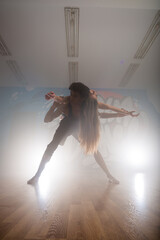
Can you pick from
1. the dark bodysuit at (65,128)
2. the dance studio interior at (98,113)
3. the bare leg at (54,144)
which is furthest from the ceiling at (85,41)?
the bare leg at (54,144)

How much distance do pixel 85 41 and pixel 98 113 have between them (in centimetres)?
199

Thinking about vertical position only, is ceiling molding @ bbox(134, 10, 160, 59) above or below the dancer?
above

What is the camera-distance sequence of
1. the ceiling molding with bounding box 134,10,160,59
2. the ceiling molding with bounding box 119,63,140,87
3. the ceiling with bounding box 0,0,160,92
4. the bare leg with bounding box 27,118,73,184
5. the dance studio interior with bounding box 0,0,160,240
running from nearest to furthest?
the dance studio interior with bounding box 0,0,160,240
the bare leg with bounding box 27,118,73,184
the ceiling with bounding box 0,0,160,92
the ceiling molding with bounding box 134,10,160,59
the ceiling molding with bounding box 119,63,140,87

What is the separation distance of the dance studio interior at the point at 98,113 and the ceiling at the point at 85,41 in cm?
2

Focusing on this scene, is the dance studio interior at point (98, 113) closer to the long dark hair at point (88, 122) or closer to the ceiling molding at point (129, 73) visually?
the ceiling molding at point (129, 73)

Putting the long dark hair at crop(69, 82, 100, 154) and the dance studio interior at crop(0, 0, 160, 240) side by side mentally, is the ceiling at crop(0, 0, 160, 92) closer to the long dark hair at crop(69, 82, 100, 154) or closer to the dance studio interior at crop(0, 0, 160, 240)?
the dance studio interior at crop(0, 0, 160, 240)

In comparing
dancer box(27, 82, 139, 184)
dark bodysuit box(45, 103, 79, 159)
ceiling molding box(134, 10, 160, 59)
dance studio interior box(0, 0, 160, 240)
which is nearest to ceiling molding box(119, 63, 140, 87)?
dance studio interior box(0, 0, 160, 240)

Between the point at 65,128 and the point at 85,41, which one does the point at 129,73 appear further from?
the point at 65,128

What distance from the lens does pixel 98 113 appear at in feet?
6.70

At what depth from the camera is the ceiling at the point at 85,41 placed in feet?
7.73

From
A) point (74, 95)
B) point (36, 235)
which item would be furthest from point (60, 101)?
point (36, 235)

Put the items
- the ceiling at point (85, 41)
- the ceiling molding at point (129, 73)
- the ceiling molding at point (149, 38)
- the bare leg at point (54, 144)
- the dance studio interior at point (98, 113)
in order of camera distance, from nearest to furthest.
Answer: the dance studio interior at point (98, 113), the bare leg at point (54, 144), the ceiling at point (85, 41), the ceiling molding at point (149, 38), the ceiling molding at point (129, 73)

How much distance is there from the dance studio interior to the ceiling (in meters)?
0.02

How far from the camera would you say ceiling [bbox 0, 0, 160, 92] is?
236 cm
